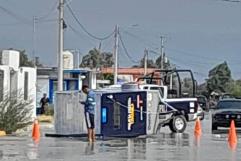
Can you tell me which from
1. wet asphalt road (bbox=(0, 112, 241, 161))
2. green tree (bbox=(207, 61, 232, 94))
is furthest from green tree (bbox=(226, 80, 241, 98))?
wet asphalt road (bbox=(0, 112, 241, 161))

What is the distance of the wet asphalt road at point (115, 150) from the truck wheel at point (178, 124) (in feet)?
19.0

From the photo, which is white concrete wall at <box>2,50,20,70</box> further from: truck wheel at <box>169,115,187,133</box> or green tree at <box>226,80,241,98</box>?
green tree at <box>226,80,241,98</box>

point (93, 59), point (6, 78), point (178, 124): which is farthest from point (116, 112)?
point (93, 59)

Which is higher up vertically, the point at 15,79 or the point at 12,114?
the point at 15,79

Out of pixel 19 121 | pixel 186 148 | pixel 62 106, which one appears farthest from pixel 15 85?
pixel 186 148

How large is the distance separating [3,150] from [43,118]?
23.7 metres

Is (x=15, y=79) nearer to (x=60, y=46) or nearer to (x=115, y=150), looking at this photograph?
(x=60, y=46)

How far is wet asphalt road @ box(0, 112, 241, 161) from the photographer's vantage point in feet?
59.2

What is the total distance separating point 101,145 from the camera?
22078 millimetres

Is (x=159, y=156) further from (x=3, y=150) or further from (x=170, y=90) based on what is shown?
(x=170, y=90)

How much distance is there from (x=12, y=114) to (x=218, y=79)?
115 meters

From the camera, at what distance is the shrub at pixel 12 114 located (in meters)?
27.9

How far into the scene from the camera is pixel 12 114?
28.2 m

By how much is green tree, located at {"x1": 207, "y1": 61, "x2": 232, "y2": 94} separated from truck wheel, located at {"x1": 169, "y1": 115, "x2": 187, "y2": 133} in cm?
10527
